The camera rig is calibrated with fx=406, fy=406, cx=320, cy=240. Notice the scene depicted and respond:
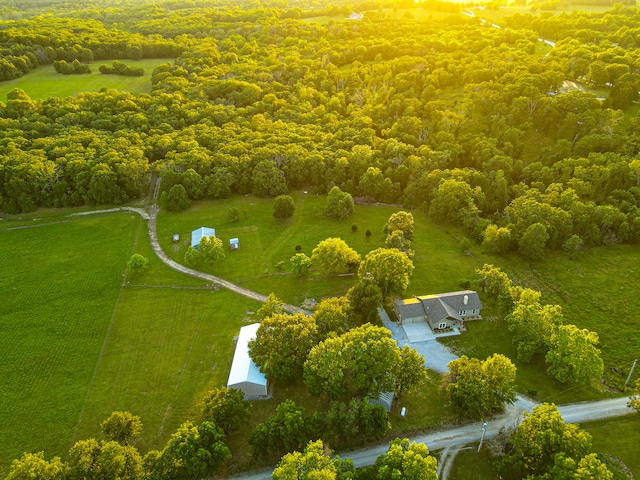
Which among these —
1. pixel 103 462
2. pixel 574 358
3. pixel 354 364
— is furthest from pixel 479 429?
pixel 103 462

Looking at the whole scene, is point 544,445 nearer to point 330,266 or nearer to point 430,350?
point 430,350

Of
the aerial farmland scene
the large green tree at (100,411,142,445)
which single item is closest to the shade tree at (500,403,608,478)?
the aerial farmland scene

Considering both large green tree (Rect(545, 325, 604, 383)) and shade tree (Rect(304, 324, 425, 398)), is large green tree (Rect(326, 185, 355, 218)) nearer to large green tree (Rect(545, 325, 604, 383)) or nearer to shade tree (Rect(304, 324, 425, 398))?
shade tree (Rect(304, 324, 425, 398))

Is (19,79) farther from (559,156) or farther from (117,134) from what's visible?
(559,156)

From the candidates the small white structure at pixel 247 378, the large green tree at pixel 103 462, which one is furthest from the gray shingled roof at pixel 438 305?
the large green tree at pixel 103 462

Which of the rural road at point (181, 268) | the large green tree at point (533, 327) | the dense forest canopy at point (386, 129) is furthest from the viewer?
the dense forest canopy at point (386, 129)

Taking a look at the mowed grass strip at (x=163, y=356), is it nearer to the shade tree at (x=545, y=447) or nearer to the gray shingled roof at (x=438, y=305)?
the gray shingled roof at (x=438, y=305)
